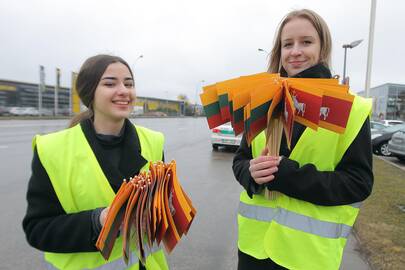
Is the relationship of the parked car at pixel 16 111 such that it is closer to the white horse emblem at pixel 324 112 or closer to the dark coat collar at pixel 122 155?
the dark coat collar at pixel 122 155

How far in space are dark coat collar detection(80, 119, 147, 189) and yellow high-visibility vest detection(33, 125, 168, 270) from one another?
1.5 inches

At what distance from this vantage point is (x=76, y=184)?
64.2 inches

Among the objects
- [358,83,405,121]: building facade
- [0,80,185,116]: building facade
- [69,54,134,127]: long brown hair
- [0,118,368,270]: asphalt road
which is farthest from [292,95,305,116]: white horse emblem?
[358,83,405,121]: building facade

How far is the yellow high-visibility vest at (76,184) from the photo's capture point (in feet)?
5.29

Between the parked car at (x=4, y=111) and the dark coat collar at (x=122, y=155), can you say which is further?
the parked car at (x=4, y=111)

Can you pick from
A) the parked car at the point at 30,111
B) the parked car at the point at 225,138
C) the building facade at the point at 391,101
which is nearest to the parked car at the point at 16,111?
the parked car at the point at 30,111

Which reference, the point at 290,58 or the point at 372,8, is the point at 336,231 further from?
the point at 372,8

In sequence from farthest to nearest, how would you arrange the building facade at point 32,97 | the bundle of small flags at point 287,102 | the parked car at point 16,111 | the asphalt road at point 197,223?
1. the parked car at point 16,111
2. the building facade at point 32,97
3. the asphalt road at point 197,223
4. the bundle of small flags at point 287,102

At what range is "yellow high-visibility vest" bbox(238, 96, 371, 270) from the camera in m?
1.59

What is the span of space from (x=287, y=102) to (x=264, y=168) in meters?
0.36

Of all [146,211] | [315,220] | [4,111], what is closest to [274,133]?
[315,220]

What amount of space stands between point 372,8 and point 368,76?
223cm

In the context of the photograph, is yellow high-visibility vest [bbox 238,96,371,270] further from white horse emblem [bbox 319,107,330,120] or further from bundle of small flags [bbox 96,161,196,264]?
bundle of small flags [bbox 96,161,196,264]

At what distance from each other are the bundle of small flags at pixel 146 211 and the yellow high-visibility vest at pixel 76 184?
0.76 ft
